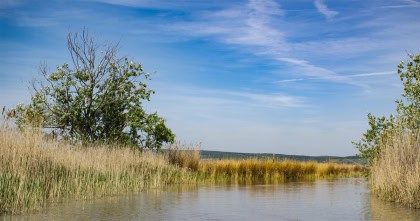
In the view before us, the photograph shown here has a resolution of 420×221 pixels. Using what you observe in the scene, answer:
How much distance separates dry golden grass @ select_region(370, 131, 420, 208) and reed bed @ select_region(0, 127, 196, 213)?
7.73 m

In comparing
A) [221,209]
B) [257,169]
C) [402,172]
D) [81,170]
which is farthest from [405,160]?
[257,169]

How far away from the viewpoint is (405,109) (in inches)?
646

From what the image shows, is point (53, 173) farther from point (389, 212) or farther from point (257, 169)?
point (257, 169)

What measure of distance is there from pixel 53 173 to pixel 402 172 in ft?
29.8

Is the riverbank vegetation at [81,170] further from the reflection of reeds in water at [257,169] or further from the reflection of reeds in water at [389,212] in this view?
the reflection of reeds in water at [389,212]

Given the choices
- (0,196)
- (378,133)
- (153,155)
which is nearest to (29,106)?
(153,155)

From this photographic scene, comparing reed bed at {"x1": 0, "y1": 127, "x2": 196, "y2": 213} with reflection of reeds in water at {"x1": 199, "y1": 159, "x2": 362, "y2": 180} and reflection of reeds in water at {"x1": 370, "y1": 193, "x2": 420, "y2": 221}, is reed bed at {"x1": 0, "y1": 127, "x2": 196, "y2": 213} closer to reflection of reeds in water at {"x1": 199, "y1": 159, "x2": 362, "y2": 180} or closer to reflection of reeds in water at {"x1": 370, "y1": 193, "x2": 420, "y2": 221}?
reflection of reeds in water at {"x1": 199, "y1": 159, "x2": 362, "y2": 180}

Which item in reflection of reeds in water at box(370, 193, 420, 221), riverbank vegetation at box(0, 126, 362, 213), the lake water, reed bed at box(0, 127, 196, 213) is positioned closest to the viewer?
the lake water

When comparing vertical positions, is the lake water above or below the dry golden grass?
below

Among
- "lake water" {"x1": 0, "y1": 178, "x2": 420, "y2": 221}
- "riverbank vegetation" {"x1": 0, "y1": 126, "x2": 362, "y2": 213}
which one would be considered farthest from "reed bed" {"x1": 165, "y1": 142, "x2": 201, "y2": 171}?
"lake water" {"x1": 0, "y1": 178, "x2": 420, "y2": 221}

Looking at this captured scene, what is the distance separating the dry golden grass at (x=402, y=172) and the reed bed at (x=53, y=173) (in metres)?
7.73

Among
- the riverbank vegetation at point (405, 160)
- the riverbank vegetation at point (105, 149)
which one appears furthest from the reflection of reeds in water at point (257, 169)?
the riverbank vegetation at point (405, 160)

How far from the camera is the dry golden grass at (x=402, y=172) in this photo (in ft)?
36.4

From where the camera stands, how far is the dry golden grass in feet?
36.4
